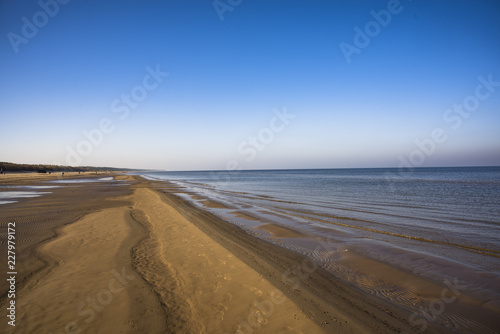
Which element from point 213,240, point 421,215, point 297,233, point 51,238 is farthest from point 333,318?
point 421,215

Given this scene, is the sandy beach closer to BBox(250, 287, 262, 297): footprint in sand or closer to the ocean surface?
BBox(250, 287, 262, 297): footprint in sand

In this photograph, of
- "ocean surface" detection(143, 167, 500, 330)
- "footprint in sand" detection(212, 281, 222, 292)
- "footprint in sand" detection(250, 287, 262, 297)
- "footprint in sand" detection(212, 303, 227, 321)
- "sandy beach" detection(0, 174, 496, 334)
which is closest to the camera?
"sandy beach" detection(0, 174, 496, 334)

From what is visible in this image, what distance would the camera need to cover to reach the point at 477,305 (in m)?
5.36

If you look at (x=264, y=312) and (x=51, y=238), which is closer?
(x=264, y=312)

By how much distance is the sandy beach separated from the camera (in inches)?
170

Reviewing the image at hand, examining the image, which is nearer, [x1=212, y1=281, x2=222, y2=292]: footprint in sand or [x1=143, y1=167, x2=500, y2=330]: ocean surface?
[x1=212, y1=281, x2=222, y2=292]: footprint in sand

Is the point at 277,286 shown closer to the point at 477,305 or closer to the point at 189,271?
the point at 189,271

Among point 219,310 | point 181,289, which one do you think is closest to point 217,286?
point 181,289

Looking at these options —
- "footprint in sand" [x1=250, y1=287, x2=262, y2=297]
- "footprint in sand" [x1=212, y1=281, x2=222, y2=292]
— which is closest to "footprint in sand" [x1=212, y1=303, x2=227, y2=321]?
"footprint in sand" [x1=212, y1=281, x2=222, y2=292]

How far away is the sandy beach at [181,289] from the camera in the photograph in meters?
4.32

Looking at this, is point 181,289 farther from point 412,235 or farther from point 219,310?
point 412,235

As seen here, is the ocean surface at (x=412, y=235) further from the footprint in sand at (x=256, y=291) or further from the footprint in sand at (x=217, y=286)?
the footprint in sand at (x=217, y=286)

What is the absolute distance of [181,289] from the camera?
18.1 ft

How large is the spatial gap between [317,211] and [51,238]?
15779 mm
